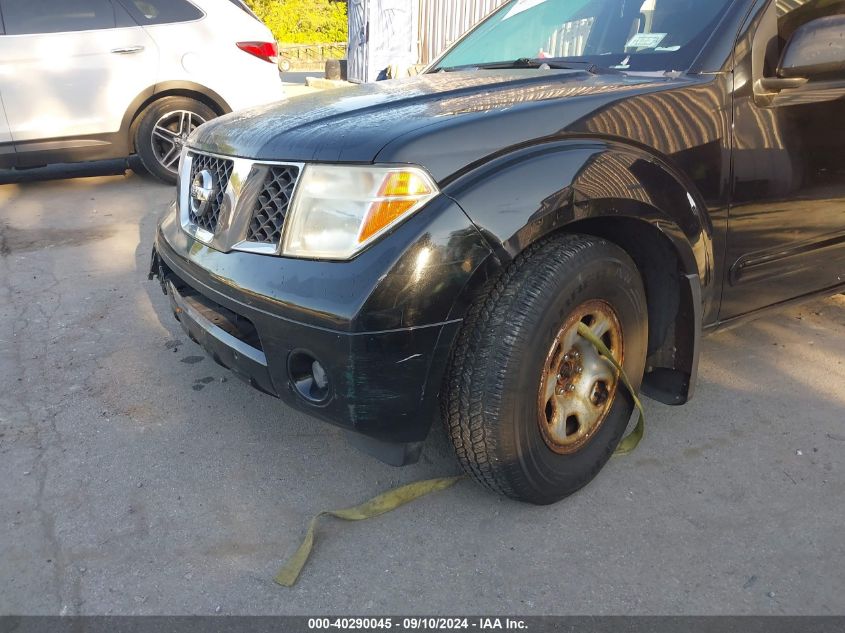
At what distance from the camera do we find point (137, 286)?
14.0 feet

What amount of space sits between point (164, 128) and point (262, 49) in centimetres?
116

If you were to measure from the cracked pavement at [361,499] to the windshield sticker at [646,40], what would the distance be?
1431 millimetres

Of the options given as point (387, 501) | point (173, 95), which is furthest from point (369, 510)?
point (173, 95)

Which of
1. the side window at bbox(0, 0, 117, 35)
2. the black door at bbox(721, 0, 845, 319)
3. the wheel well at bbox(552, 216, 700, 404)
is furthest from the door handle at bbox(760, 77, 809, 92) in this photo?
the side window at bbox(0, 0, 117, 35)

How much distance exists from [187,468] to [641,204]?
5.85 ft

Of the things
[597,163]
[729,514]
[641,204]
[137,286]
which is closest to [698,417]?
[729,514]

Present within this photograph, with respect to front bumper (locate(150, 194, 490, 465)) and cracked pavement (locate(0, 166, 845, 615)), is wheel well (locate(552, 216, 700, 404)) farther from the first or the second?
front bumper (locate(150, 194, 490, 465))

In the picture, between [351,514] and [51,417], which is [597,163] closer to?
[351,514]

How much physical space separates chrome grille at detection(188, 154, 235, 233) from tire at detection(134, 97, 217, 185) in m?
4.17

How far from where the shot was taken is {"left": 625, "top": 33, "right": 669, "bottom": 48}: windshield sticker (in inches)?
106

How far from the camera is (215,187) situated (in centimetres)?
235

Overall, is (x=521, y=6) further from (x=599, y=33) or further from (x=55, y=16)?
(x=55, y=16)

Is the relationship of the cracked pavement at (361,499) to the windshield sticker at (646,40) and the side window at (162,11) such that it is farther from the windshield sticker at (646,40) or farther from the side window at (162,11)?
the side window at (162,11)

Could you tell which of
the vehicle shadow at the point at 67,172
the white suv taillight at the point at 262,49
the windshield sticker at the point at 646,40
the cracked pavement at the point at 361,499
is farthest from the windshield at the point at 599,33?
the vehicle shadow at the point at 67,172
